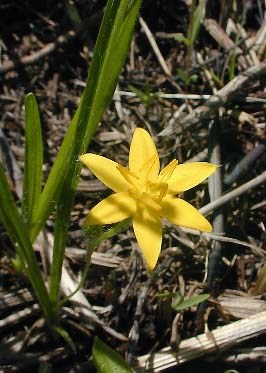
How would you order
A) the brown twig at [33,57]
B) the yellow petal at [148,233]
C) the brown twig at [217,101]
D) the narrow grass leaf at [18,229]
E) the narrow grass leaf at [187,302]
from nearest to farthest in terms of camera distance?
the yellow petal at [148,233] < the narrow grass leaf at [18,229] < the narrow grass leaf at [187,302] < the brown twig at [217,101] < the brown twig at [33,57]

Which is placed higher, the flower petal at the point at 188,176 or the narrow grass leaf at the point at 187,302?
the flower petal at the point at 188,176

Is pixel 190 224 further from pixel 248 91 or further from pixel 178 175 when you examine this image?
pixel 248 91

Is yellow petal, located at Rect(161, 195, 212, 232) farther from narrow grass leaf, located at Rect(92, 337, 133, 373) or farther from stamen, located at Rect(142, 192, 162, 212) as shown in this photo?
narrow grass leaf, located at Rect(92, 337, 133, 373)

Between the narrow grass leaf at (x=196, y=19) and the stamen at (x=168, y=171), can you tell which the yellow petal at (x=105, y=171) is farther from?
the narrow grass leaf at (x=196, y=19)

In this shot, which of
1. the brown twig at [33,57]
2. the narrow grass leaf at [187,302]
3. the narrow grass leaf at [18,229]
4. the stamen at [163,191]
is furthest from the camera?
the brown twig at [33,57]

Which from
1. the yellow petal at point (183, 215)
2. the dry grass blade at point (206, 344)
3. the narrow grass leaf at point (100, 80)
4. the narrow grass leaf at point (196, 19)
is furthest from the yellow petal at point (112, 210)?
the narrow grass leaf at point (196, 19)

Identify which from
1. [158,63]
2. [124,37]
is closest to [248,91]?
[158,63]

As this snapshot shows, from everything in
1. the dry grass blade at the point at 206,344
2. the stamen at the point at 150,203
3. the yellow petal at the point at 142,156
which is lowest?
the dry grass blade at the point at 206,344

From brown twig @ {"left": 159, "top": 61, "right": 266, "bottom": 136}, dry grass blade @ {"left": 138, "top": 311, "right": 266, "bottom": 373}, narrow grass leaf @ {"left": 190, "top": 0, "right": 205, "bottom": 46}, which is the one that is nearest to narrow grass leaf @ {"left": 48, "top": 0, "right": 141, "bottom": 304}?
dry grass blade @ {"left": 138, "top": 311, "right": 266, "bottom": 373}
